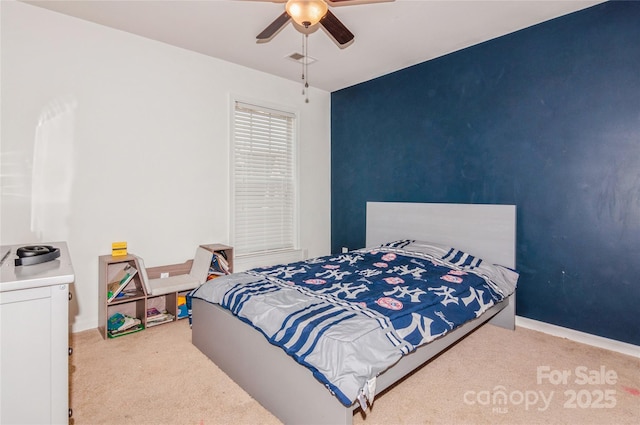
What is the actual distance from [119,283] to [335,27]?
2.62 meters

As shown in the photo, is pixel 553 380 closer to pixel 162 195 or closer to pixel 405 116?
pixel 405 116

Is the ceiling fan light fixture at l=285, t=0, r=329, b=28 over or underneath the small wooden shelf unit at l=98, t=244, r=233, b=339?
over

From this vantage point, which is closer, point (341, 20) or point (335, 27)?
point (335, 27)

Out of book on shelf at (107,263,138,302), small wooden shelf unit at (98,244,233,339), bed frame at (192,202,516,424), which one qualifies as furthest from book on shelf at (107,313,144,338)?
bed frame at (192,202,516,424)

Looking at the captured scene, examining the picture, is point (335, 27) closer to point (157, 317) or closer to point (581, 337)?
point (157, 317)

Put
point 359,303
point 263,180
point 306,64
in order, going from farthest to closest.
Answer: point 263,180, point 306,64, point 359,303

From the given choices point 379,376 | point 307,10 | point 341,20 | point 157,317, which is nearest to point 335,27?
point 307,10

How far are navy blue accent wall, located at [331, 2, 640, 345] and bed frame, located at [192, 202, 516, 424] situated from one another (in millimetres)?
167

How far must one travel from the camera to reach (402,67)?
3822 millimetres

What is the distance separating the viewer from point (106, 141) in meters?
2.97

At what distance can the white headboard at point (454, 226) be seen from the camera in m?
3.00

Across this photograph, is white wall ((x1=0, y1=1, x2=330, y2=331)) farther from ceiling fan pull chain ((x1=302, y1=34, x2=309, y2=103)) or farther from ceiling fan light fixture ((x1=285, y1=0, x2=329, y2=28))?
ceiling fan light fixture ((x1=285, y1=0, x2=329, y2=28))

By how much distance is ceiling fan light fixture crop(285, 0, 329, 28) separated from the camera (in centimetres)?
196

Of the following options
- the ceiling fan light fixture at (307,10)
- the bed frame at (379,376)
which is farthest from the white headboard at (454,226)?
the ceiling fan light fixture at (307,10)
